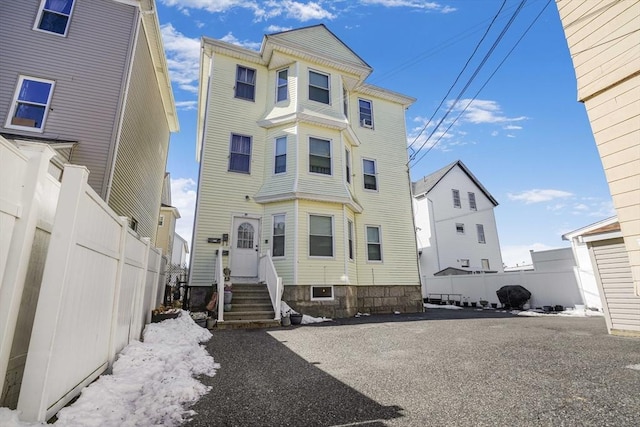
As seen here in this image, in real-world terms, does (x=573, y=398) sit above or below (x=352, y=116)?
below

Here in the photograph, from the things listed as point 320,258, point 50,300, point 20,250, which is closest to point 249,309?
A: point 320,258

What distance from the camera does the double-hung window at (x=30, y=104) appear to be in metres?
7.84

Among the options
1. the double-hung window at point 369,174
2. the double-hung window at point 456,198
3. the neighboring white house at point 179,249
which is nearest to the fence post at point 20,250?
the double-hung window at point 369,174

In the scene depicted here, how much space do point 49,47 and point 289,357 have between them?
36.0 ft

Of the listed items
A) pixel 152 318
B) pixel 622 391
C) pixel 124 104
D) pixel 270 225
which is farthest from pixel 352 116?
pixel 622 391

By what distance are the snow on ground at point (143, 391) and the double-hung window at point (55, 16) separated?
392 inches

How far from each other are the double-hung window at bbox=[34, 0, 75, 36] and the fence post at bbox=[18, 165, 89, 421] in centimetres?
1009

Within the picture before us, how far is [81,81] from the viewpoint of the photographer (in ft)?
28.2

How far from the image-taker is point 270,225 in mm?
10812

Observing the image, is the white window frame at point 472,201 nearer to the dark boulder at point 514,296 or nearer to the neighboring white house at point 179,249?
the dark boulder at point 514,296

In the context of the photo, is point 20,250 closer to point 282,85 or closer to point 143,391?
point 143,391

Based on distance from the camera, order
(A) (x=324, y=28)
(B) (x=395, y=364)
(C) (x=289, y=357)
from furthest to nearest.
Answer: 1. (A) (x=324, y=28)
2. (C) (x=289, y=357)
3. (B) (x=395, y=364)

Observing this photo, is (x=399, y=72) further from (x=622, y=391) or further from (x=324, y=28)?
(x=622, y=391)

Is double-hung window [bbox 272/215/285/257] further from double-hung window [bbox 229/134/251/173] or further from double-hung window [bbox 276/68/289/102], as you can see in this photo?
double-hung window [bbox 276/68/289/102]
